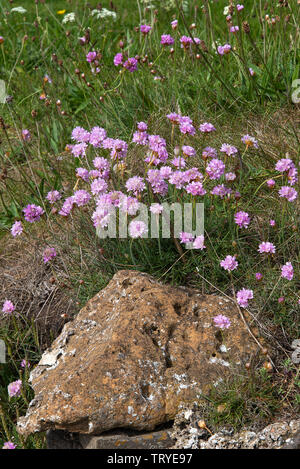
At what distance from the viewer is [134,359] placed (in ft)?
7.54

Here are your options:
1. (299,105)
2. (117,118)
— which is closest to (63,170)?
(117,118)

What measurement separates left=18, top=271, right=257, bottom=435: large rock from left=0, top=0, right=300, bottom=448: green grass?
13 cm

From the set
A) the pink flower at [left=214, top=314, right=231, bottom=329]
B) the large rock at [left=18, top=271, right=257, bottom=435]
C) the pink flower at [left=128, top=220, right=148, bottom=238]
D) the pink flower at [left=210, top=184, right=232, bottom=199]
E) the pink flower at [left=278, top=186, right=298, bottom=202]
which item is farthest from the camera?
the pink flower at [left=210, top=184, right=232, bottom=199]

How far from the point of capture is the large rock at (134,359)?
2207 mm

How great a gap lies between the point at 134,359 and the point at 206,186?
47.0 inches

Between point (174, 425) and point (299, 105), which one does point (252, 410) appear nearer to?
point (174, 425)

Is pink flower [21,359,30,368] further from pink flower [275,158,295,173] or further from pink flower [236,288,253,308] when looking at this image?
pink flower [275,158,295,173]

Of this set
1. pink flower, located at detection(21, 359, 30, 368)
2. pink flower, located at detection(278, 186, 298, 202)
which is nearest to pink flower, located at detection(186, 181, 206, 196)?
pink flower, located at detection(278, 186, 298, 202)

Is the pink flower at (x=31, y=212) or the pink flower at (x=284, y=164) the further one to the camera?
the pink flower at (x=31, y=212)

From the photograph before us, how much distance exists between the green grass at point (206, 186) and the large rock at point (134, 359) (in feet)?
0.44

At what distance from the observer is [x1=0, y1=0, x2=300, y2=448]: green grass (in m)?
2.60

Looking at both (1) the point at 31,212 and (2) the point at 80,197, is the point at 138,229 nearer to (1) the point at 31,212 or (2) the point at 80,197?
(2) the point at 80,197

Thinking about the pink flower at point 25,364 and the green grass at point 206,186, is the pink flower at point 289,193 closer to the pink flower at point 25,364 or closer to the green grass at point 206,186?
the green grass at point 206,186

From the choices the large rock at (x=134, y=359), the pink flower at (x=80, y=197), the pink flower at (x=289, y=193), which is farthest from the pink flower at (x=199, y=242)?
the pink flower at (x=80, y=197)
